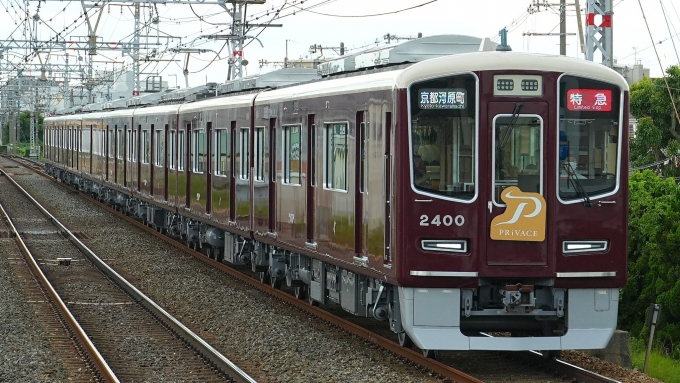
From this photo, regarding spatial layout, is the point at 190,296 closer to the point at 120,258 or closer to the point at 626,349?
the point at 120,258

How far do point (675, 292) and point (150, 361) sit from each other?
24.6 feet

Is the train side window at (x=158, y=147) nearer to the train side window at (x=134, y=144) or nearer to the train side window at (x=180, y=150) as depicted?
the train side window at (x=180, y=150)

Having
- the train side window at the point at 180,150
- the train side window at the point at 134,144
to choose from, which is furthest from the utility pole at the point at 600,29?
the train side window at the point at 134,144

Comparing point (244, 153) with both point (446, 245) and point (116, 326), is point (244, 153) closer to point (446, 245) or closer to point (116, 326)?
point (116, 326)

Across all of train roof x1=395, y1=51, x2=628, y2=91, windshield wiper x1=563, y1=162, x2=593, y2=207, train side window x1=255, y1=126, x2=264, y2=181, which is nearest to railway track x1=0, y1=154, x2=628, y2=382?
windshield wiper x1=563, y1=162, x2=593, y2=207

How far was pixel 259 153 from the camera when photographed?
15492 mm

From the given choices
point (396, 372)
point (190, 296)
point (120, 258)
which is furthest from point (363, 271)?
point (120, 258)

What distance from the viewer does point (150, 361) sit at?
35.3 ft

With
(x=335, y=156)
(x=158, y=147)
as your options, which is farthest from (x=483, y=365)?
(x=158, y=147)

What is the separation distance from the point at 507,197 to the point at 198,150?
1102 cm

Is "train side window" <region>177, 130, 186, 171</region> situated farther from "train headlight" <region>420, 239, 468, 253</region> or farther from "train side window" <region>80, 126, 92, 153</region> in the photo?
"train side window" <region>80, 126, 92, 153</region>

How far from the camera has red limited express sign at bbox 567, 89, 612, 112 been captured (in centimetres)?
961

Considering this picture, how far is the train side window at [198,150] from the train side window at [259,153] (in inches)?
145

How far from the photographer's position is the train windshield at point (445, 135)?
952 cm
